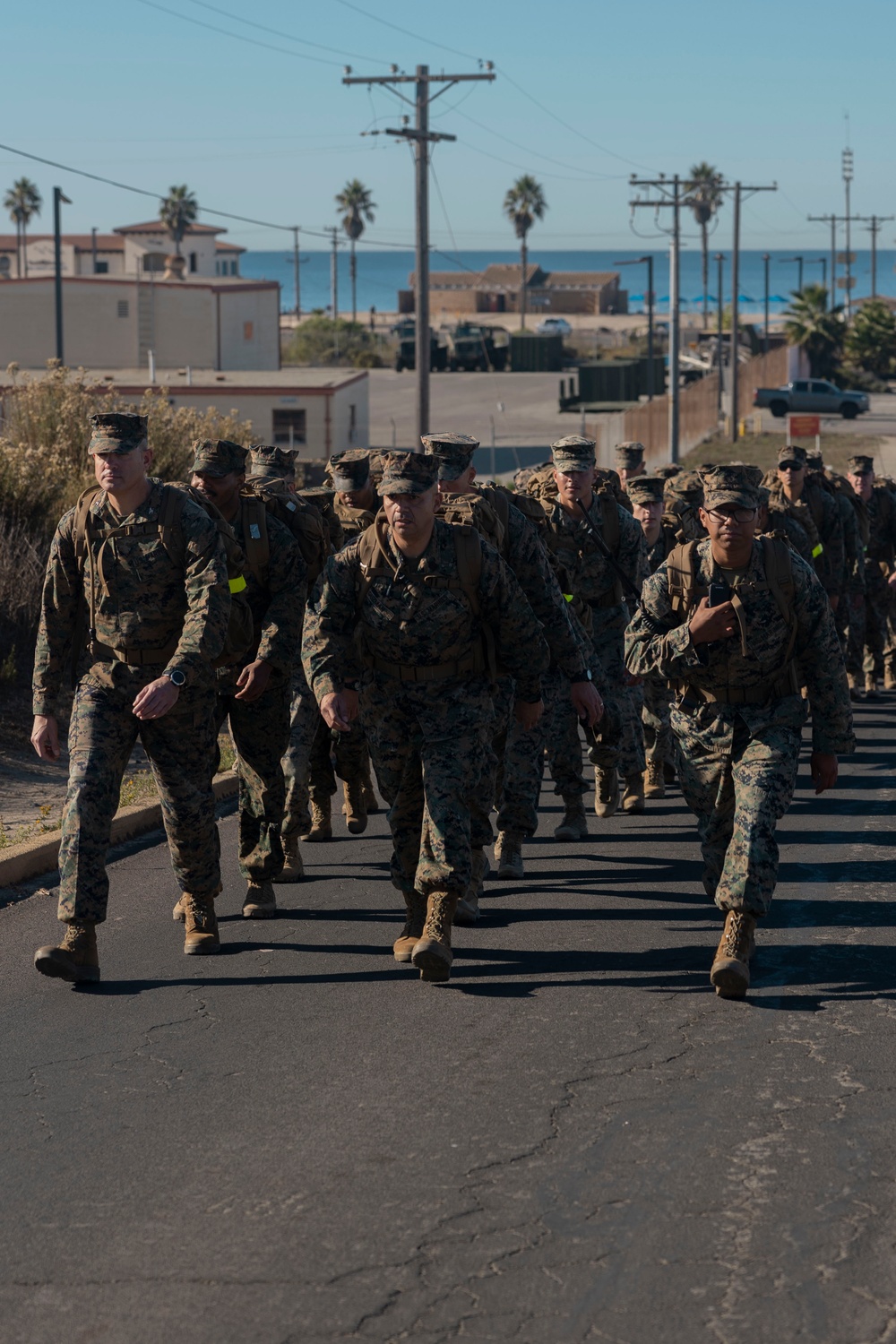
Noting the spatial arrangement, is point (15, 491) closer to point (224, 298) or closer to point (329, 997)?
point (329, 997)

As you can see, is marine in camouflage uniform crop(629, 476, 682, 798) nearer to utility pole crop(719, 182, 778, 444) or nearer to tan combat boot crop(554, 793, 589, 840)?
tan combat boot crop(554, 793, 589, 840)

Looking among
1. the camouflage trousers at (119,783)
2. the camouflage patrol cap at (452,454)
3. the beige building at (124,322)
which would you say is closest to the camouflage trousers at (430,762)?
the camouflage trousers at (119,783)

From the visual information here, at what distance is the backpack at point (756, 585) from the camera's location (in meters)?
6.82

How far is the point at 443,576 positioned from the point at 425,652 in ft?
1.00

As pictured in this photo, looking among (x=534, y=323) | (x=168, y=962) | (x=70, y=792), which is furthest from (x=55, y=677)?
(x=534, y=323)

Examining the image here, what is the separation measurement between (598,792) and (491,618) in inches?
151

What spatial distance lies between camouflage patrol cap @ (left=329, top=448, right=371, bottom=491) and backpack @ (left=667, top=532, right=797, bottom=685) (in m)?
2.63

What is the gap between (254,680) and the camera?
25.9 feet

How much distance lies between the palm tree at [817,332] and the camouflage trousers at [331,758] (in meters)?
79.4

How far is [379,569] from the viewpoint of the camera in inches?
271

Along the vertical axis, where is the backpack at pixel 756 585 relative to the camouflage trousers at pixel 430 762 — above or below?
above

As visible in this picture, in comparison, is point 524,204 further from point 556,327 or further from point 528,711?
point 528,711

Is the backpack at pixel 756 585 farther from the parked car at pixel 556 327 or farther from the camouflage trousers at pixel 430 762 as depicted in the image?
the parked car at pixel 556 327

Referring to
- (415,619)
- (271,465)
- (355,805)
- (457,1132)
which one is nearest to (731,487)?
(415,619)
